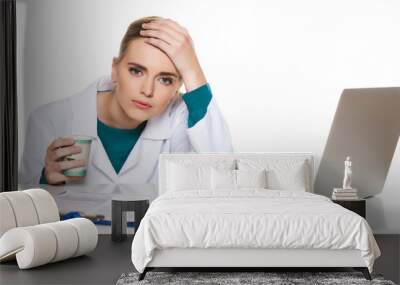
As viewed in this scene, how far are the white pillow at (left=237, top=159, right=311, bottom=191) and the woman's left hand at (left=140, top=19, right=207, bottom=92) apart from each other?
1.07 m

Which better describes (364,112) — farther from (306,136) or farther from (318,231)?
(318,231)

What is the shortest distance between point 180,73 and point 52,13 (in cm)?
159

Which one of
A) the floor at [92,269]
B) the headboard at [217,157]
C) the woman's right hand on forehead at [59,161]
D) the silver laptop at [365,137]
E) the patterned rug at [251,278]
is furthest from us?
the woman's right hand on forehead at [59,161]

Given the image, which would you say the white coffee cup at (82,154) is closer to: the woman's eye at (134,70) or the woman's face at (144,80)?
the woman's face at (144,80)

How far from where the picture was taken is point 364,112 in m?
7.08

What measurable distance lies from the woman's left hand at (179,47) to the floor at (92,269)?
2.07 m

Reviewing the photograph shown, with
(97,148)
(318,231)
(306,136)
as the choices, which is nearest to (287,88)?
(306,136)

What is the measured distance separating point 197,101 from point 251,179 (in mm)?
1248

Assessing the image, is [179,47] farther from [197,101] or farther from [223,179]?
[223,179]

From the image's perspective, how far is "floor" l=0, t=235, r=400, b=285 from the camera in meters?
4.85

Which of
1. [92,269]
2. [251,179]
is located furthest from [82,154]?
[92,269]

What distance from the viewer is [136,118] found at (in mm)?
7277

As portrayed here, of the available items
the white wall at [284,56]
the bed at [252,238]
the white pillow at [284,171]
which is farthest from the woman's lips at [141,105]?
the bed at [252,238]

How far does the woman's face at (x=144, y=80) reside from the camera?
7188 mm
